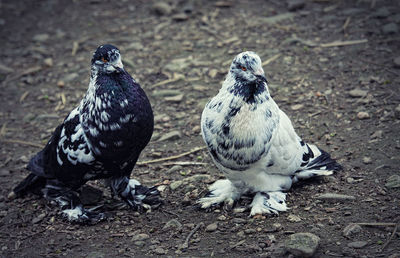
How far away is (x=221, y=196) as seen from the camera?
194 inches

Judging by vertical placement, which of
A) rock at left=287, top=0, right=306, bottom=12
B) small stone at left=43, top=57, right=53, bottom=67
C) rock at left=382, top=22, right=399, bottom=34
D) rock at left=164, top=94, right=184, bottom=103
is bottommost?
rock at left=164, top=94, right=184, bottom=103

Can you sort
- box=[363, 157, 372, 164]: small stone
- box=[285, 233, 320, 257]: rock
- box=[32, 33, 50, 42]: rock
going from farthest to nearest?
box=[32, 33, 50, 42]: rock, box=[363, 157, 372, 164]: small stone, box=[285, 233, 320, 257]: rock

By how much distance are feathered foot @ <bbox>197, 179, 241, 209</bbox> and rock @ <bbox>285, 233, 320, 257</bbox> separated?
0.92 meters

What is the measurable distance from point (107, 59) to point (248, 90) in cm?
133

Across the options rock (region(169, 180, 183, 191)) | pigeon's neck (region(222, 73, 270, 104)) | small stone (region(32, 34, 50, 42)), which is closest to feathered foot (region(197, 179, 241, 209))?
rock (region(169, 180, 183, 191))

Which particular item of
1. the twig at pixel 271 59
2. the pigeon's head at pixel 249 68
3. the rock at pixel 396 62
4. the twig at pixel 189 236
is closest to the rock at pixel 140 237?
the twig at pixel 189 236

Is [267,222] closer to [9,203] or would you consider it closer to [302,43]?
[9,203]

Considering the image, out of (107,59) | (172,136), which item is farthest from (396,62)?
(107,59)

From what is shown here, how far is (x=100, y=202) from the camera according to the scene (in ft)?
17.4

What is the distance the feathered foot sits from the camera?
16.0ft

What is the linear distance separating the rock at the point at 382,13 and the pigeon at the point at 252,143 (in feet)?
12.8

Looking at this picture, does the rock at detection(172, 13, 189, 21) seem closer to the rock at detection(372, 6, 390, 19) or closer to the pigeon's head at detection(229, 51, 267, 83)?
the rock at detection(372, 6, 390, 19)

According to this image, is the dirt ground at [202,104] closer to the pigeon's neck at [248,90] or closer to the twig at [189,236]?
the twig at [189,236]

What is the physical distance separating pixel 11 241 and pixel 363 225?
3.29m
